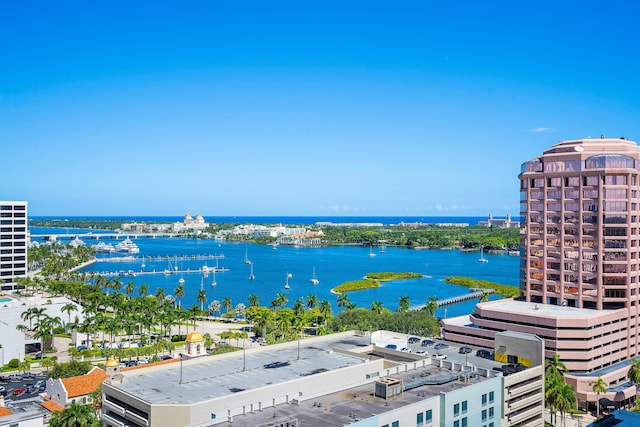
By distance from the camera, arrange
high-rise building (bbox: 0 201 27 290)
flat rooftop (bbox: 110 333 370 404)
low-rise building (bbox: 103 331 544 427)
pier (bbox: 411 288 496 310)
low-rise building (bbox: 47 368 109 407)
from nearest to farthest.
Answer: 1. low-rise building (bbox: 103 331 544 427)
2. flat rooftop (bbox: 110 333 370 404)
3. low-rise building (bbox: 47 368 109 407)
4. high-rise building (bbox: 0 201 27 290)
5. pier (bbox: 411 288 496 310)

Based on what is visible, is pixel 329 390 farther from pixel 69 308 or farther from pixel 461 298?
pixel 461 298

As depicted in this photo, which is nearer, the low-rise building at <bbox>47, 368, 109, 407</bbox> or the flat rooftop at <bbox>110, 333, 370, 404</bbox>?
the flat rooftop at <bbox>110, 333, 370, 404</bbox>

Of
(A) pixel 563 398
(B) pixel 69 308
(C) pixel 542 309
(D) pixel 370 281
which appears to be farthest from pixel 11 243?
(A) pixel 563 398

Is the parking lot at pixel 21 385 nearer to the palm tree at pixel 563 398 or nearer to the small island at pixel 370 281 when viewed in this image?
the palm tree at pixel 563 398

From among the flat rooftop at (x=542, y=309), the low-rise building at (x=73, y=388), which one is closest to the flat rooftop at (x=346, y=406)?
the flat rooftop at (x=542, y=309)

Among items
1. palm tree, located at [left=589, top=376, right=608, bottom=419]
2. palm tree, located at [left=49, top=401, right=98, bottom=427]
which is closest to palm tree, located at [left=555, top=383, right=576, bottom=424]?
palm tree, located at [left=589, top=376, right=608, bottom=419]

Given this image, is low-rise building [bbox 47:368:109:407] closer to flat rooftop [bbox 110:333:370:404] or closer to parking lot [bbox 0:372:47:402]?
parking lot [bbox 0:372:47:402]
